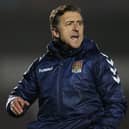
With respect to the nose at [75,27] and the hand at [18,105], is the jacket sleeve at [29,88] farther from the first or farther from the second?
the nose at [75,27]

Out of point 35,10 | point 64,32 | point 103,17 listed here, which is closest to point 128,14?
point 103,17

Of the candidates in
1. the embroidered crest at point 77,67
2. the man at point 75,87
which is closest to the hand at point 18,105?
the man at point 75,87

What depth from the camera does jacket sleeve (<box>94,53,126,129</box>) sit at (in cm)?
413

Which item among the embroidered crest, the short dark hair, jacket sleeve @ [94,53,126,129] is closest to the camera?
jacket sleeve @ [94,53,126,129]

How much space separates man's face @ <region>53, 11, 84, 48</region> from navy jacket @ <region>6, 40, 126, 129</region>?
0.05m

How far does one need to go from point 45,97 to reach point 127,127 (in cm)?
280

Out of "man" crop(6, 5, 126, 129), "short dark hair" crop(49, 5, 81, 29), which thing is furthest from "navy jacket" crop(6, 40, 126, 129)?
"short dark hair" crop(49, 5, 81, 29)

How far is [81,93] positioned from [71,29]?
40cm

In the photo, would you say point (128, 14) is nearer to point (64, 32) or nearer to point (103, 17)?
point (103, 17)

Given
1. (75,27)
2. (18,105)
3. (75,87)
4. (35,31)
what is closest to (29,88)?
(18,105)

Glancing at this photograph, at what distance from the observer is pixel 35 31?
698 cm

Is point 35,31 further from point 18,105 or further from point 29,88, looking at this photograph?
point 18,105

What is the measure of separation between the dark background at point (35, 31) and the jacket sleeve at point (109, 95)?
2.70 m

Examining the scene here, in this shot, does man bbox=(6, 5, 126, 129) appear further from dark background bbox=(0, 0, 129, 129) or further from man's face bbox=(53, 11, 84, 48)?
dark background bbox=(0, 0, 129, 129)
